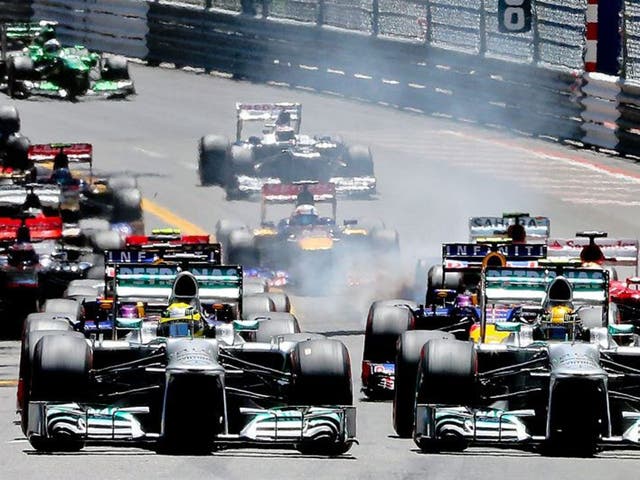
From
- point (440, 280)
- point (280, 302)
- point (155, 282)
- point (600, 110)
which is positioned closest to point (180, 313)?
point (155, 282)

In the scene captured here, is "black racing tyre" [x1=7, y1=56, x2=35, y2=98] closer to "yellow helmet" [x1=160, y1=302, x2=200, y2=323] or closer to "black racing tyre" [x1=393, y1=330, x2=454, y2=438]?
"yellow helmet" [x1=160, y1=302, x2=200, y2=323]

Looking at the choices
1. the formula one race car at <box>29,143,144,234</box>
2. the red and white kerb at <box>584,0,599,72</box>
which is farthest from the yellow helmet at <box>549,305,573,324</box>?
the red and white kerb at <box>584,0,599,72</box>

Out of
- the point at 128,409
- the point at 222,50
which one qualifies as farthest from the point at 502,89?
the point at 128,409

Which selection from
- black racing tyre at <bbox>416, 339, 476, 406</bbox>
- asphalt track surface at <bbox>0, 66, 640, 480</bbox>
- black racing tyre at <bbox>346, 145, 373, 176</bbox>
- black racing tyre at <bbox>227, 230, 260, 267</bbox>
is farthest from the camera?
black racing tyre at <bbox>346, 145, 373, 176</bbox>

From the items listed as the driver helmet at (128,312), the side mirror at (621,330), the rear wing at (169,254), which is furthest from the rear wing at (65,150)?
the side mirror at (621,330)

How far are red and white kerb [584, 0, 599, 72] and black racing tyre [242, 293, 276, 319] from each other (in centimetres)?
1818

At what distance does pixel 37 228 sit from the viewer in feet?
91.4

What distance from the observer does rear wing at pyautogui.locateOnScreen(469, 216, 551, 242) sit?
24891mm

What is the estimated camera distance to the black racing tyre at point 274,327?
778 inches

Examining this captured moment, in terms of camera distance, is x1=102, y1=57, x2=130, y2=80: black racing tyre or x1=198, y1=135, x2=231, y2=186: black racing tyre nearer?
x1=198, y1=135, x2=231, y2=186: black racing tyre

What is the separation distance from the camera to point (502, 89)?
4131 cm

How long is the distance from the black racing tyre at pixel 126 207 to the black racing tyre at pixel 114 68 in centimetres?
1477

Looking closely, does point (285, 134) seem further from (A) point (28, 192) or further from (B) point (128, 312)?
(B) point (128, 312)

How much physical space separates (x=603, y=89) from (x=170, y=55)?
53.7 feet
